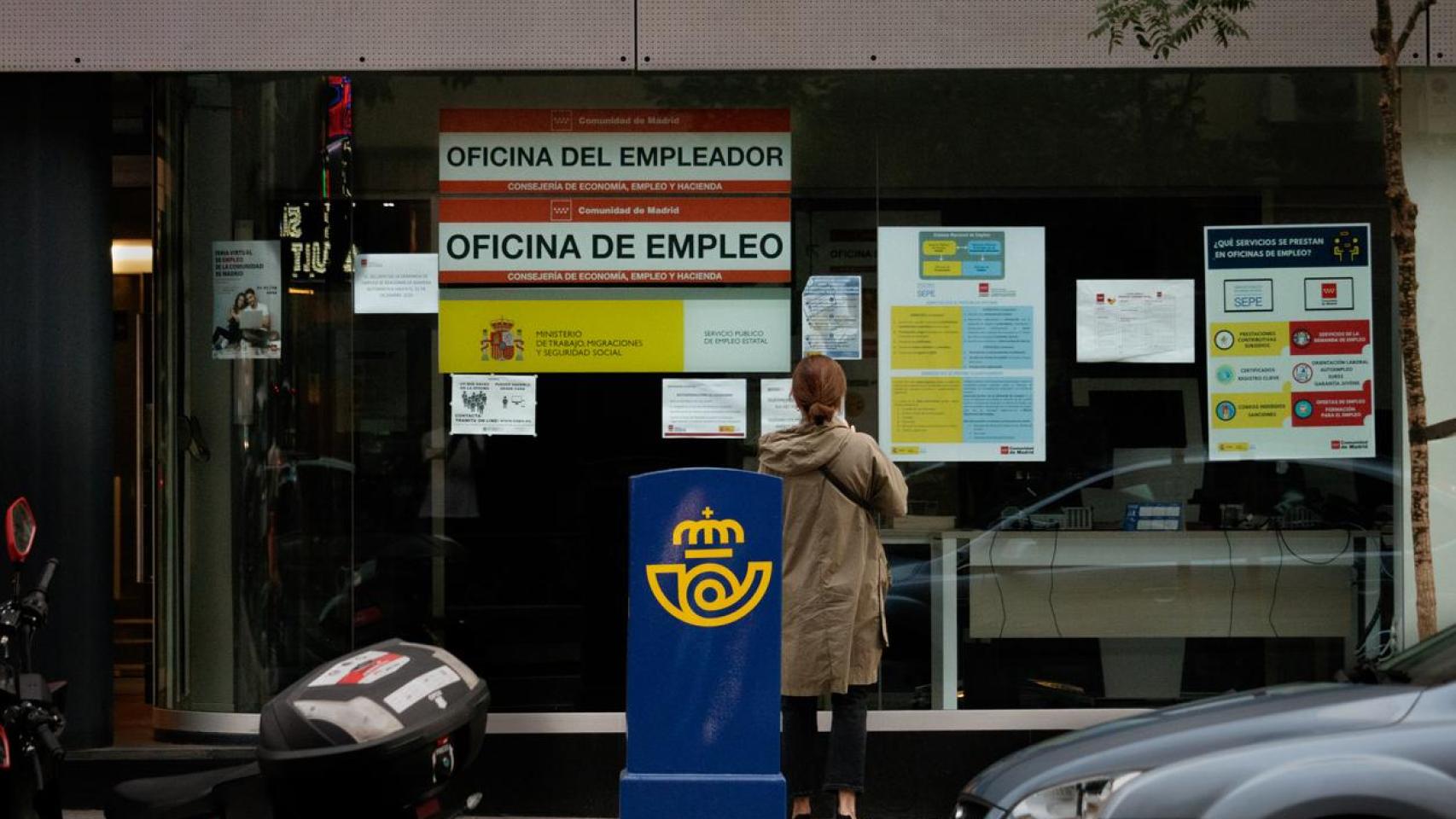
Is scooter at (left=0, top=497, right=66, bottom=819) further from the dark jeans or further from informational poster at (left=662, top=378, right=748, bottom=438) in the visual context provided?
informational poster at (left=662, top=378, right=748, bottom=438)

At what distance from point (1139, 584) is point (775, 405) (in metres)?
1.88

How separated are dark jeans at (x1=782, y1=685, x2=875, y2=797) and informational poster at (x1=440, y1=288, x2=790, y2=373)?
1.74 meters

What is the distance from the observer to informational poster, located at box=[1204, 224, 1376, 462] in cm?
796

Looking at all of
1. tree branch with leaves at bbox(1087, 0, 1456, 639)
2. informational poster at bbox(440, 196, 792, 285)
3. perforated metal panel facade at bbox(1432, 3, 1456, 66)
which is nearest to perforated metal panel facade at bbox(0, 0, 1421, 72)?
perforated metal panel facade at bbox(1432, 3, 1456, 66)

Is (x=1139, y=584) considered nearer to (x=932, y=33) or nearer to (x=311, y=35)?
(x=932, y=33)

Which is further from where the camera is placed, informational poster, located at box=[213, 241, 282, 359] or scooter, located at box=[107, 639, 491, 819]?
informational poster, located at box=[213, 241, 282, 359]

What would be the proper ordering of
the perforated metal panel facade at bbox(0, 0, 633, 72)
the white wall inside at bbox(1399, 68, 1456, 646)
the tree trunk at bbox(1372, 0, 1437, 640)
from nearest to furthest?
the tree trunk at bbox(1372, 0, 1437, 640) → the perforated metal panel facade at bbox(0, 0, 633, 72) → the white wall inside at bbox(1399, 68, 1456, 646)

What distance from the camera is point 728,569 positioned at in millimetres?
5508

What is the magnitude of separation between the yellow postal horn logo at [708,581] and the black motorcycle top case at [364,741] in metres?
1.45

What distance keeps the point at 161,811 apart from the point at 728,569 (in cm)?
200

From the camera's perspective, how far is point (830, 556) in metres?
6.74

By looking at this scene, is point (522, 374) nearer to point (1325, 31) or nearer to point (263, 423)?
point (263, 423)

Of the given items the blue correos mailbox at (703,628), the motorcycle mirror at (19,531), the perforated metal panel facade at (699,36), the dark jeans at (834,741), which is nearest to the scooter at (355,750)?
the motorcycle mirror at (19,531)

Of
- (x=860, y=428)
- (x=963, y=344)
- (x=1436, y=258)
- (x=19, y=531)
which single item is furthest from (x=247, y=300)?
(x=1436, y=258)
